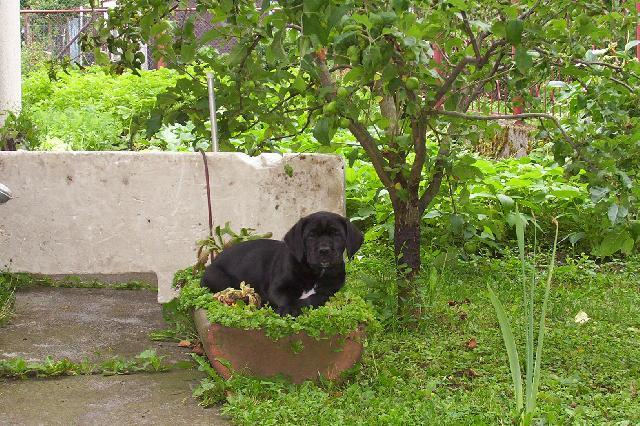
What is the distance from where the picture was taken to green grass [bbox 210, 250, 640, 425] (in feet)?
14.3

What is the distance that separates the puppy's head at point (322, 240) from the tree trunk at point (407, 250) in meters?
0.95

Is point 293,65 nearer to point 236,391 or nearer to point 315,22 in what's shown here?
point 236,391

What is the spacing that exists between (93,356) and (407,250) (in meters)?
2.09

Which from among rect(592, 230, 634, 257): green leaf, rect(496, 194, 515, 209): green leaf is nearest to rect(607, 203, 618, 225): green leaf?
rect(592, 230, 634, 257): green leaf

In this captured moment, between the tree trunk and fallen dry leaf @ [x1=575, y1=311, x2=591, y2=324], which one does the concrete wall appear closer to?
the tree trunk

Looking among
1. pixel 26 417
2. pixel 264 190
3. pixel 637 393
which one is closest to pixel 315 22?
pixel 26 417

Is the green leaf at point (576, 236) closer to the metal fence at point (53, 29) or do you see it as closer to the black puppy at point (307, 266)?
the black puppy at point (307, 266)

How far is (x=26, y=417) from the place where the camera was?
4234 millimetres

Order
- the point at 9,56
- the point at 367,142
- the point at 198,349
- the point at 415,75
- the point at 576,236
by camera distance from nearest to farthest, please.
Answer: the point at 415,75 → the point at 198,349 → the point at 367,142 → the point at 576,236 → the point at 9,56

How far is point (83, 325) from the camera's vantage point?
5941mm

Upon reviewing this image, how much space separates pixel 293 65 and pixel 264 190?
914 mm

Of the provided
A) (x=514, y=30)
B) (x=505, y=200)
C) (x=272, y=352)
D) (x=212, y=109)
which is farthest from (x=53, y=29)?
(x=514, y=30)

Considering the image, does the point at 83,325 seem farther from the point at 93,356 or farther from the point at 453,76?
the point at 453,76

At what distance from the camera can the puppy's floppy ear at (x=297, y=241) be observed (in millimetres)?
4988
